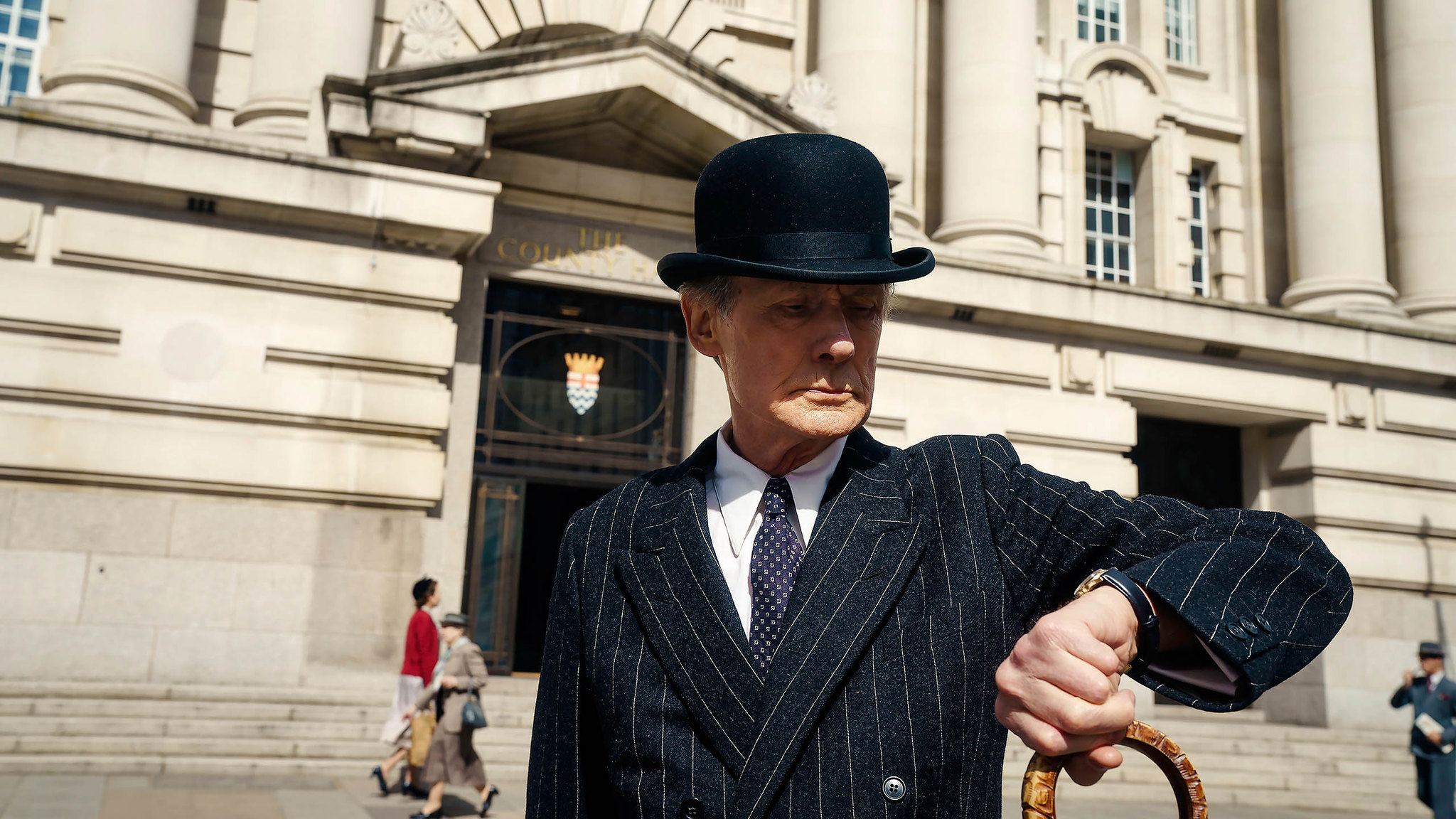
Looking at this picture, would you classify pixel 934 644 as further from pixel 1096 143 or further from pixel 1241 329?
pixel 1096 143

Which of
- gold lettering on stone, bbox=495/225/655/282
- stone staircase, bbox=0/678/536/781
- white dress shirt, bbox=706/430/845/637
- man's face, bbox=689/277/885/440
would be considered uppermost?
gold lettering on stone, bbox=495/225/655/282

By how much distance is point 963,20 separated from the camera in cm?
1711

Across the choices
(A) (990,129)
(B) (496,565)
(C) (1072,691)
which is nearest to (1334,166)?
(A) (990,129)

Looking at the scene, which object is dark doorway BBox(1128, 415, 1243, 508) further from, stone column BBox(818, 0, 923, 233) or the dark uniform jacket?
the dark uniform jacket

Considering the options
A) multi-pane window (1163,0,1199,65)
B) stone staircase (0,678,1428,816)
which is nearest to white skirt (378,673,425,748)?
stone staircase (0,678,1428,816)

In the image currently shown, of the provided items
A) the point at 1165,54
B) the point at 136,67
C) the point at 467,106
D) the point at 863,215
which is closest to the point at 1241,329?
the point at 1165,54

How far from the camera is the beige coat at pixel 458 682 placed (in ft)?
30.8

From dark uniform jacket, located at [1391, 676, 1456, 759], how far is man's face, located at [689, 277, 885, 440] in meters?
10.8

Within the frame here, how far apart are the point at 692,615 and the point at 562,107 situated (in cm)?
1216

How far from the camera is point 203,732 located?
10.4 meters

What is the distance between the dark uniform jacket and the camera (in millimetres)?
10445

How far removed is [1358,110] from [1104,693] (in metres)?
20.6

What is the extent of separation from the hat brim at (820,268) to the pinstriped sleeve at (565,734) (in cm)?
67

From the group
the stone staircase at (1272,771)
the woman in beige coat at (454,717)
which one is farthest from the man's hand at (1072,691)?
the stone staircase at (1272,771)
